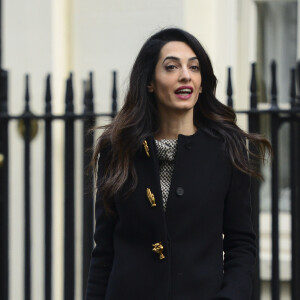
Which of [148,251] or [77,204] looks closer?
[148,251]

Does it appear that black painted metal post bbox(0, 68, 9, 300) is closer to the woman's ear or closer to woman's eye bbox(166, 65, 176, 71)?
the woman's ear

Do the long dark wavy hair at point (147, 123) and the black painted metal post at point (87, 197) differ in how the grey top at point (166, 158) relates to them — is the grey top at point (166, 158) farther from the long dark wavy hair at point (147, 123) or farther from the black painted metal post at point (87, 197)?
the black painted metal post at point (87, 197)

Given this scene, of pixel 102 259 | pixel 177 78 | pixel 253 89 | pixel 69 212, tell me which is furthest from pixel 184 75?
pixel 69 212

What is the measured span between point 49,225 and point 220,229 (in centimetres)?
225

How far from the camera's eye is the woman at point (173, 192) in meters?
2.82

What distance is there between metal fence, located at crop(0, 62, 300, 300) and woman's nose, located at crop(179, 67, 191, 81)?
1730 millimetres

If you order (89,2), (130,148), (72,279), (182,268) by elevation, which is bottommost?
(72,279)

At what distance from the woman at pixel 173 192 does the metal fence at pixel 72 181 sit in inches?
65.2

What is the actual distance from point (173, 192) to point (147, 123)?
10.1 inches

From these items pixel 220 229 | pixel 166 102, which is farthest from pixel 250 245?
pixel 166 102

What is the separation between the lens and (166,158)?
9.57 ft

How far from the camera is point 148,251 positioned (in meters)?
2.85

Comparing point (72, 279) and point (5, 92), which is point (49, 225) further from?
point (5, 92)

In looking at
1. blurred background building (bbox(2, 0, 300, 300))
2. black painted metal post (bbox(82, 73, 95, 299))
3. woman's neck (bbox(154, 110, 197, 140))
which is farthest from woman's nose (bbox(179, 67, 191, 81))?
blurred background building (bbox(2, 0, 300, 300))
